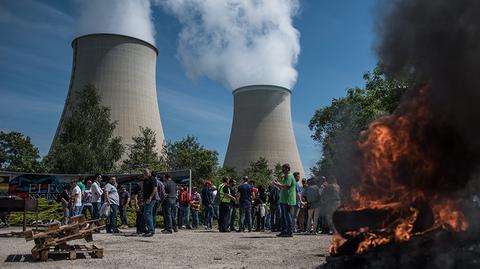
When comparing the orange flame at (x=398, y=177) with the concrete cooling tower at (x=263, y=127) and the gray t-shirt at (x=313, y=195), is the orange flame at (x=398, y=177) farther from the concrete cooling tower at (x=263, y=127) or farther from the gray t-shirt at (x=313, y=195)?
the concrete cooling tower at (x=263, y=127)

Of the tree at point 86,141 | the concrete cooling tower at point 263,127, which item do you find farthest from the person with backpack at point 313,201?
the concrete cooling tower at point 263,127

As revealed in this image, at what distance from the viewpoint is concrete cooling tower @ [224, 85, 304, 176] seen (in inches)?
1252

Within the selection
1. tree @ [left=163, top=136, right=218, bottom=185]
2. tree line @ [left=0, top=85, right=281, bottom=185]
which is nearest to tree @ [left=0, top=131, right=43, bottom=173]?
tree line @ [left=0, top=85, right=281, bottom=185]

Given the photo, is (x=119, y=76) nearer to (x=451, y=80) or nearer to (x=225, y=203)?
(x=225, y=203)

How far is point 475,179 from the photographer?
4695 mm

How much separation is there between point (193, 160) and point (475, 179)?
93.8 feet

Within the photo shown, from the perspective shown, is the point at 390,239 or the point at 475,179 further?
the point at 475,179

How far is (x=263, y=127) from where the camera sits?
3195cm

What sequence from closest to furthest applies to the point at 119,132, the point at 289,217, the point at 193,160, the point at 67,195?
the point at 289,217, the point at 67,195, the point at 119,132, the point at 193,160

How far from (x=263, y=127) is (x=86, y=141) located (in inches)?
501

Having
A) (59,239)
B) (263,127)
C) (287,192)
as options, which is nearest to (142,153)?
(263,127)

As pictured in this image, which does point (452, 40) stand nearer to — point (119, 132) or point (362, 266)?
point (362, 266)

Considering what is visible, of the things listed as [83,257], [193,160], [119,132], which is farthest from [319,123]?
[83,257]

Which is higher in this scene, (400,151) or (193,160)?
(193,160)
